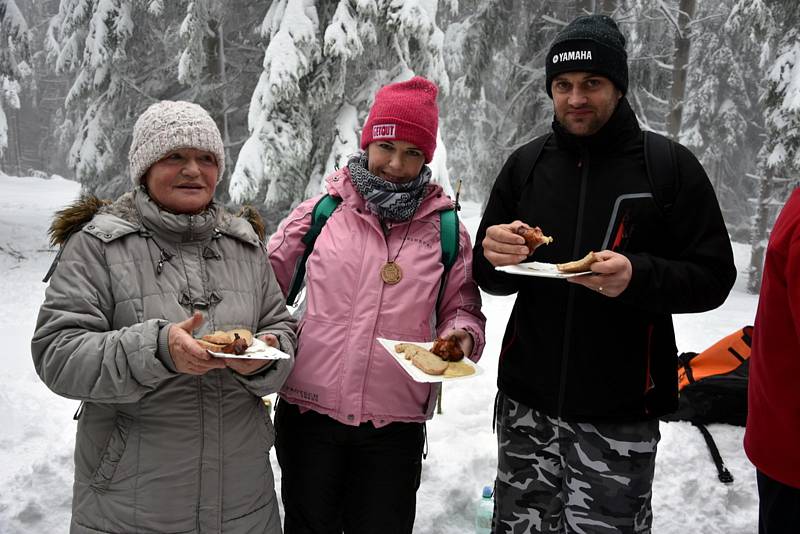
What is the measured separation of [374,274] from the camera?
2619 millimetres

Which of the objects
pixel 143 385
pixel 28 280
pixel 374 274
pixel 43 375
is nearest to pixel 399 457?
pixel 374 274

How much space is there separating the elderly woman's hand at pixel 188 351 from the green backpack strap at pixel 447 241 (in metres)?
1.22

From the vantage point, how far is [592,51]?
7.82 feet

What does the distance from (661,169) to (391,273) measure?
1.27 meters

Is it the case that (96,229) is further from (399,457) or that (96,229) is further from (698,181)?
(698,181)

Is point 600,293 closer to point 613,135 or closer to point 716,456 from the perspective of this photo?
point 613,135

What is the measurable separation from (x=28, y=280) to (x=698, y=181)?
13.4 metres

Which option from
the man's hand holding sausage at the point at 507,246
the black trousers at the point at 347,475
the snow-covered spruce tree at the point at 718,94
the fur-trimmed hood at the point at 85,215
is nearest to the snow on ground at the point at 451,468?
the black trousers at the point at 347,475

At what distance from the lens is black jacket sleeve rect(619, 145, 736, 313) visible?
7.36ft

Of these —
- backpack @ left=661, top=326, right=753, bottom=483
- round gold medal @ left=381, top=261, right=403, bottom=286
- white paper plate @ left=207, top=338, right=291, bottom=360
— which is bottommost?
backpack @ left=661, top=326, right=753, bottom=483

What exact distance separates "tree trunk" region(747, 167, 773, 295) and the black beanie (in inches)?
800

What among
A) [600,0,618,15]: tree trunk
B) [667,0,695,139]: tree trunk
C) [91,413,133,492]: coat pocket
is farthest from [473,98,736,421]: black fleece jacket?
[667,0,695,139]: tree trunk

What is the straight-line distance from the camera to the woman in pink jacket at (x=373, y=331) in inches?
102

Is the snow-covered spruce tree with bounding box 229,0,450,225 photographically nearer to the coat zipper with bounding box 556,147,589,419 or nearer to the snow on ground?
the snow on ground
